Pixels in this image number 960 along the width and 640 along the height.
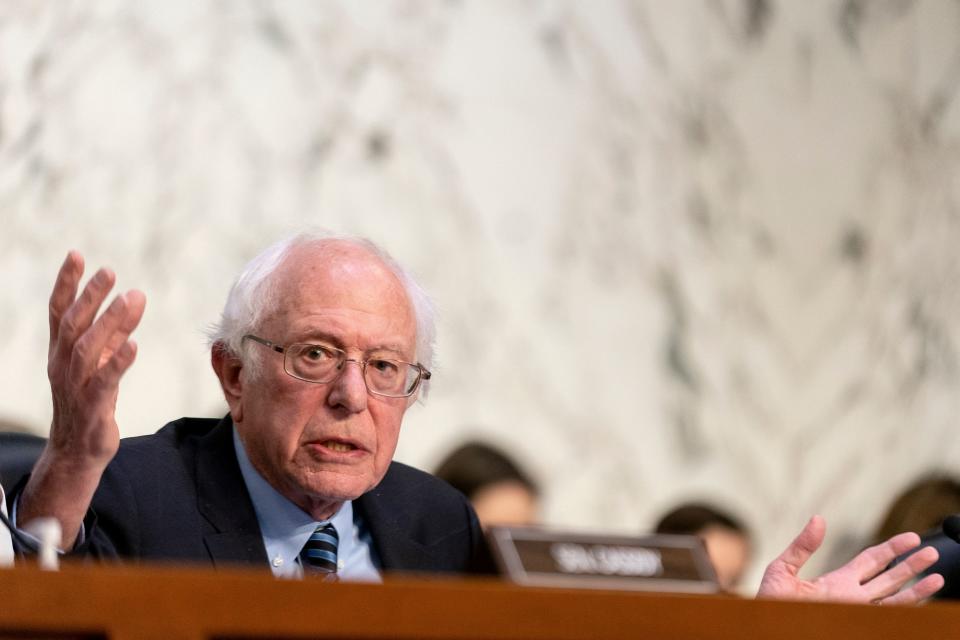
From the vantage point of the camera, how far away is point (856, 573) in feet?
6.70

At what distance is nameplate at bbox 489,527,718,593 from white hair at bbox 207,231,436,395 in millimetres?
1025

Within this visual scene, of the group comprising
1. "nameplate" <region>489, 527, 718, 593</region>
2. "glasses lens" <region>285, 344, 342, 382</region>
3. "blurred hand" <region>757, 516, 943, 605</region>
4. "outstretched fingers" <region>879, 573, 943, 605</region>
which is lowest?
"outstretched fingers" <region>879, 573, 943, 605</region>

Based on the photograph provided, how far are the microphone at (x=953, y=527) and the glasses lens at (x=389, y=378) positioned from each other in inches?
32.8

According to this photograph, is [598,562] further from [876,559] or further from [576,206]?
[576,206]

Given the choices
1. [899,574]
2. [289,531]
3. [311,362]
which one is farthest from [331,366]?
[899,574]

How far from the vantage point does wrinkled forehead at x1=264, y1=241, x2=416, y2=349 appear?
89.9 inches

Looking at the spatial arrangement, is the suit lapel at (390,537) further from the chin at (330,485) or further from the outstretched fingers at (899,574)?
the outstretched fingers at (899,574)

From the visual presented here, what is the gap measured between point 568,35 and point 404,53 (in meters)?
0.56

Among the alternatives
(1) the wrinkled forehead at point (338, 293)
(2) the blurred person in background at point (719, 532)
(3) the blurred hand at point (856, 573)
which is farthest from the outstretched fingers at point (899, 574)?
(2) the blurred person in background at point (719, 532)

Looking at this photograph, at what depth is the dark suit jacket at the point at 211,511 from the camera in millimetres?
2018

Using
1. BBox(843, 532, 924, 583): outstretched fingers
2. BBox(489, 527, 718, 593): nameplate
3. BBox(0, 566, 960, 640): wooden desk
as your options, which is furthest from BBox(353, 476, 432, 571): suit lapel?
BBox(0, 566, 960, 640): wooden desk

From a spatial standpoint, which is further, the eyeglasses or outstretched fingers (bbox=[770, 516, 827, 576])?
the eyeglasses

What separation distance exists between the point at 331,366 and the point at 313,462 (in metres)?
0.15

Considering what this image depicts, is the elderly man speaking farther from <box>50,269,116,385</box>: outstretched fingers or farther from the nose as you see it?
<box>50,269,116,385</box>: outstretched fingers
